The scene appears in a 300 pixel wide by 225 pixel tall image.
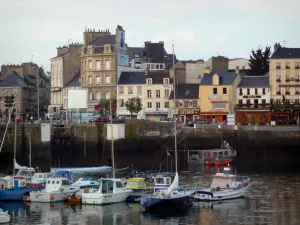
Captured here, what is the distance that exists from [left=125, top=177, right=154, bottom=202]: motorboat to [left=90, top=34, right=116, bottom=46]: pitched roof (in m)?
49.9

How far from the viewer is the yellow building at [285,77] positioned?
4134 inches

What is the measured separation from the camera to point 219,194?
199 ft

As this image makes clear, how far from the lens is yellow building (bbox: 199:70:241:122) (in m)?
104

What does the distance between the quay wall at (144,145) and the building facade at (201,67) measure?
20.9 metres

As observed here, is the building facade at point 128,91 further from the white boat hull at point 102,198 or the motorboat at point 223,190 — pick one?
the white boat hull at point 102,198

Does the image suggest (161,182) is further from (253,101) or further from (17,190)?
(253,101)

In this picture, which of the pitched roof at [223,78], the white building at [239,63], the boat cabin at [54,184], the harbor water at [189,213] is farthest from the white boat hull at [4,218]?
the white building at [239,63]

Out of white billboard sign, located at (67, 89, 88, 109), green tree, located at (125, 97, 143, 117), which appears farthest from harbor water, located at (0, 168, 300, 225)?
green tree, located at (125, 97, 143, 117)

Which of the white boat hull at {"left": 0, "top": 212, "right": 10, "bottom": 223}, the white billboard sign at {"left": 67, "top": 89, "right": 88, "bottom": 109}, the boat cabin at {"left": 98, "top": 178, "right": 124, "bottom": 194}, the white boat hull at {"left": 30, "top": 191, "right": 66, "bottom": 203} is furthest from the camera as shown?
the white billboard sign at {"left": 67, "top": 89, "right": 88, "bottom": 109}

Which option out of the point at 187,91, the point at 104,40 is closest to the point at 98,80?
the point at 104,40

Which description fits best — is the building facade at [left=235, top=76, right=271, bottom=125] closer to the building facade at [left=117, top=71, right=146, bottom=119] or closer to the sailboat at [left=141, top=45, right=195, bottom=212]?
the building facade at [left=117, top=71, right=146, bottom=119]

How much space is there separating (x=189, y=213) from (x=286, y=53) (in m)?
53.6

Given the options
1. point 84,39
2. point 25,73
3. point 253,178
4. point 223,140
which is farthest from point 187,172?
point 25,73

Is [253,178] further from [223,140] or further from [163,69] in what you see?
[163,69]
